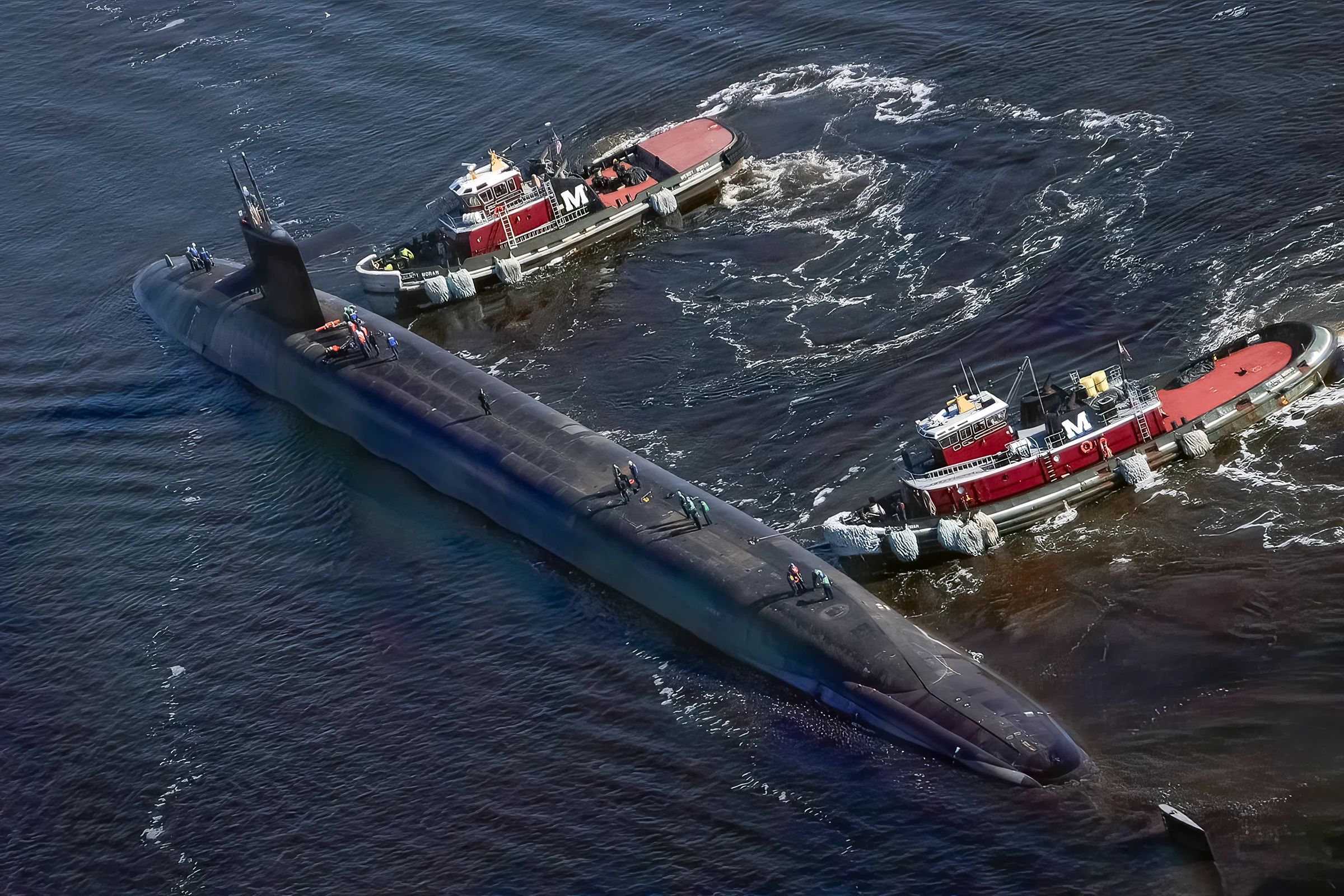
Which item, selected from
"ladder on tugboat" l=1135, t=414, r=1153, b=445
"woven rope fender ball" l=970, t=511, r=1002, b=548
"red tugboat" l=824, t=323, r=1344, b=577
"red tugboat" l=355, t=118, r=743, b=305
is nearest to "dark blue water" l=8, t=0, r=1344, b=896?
"woven rope fender ball" l=970, t=511, r=1002, b=548

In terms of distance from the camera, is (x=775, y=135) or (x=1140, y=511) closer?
(x=1140, y=511)

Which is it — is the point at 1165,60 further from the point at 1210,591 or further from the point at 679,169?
the point at 1210,591

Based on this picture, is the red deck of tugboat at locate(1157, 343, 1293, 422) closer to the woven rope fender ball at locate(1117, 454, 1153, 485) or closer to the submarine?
the woven rope fender ball at locate(1117, 454, 1153, 485)

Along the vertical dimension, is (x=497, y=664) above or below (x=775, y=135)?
below

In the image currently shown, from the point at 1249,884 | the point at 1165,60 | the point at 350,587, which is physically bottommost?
the point at 1249,884

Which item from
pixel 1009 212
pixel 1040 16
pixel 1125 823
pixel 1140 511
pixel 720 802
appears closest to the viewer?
pixel 1125 823

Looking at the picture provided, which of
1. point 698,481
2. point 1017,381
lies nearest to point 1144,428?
point 1017,381

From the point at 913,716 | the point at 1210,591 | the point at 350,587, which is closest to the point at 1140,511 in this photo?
the point at 1210,591
